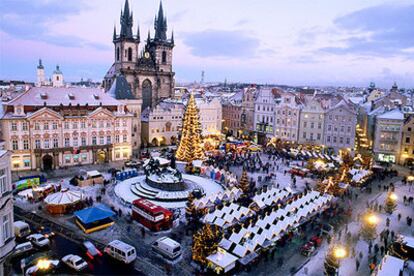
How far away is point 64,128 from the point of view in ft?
144

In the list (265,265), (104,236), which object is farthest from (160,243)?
(265,265)

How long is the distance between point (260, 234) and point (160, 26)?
61089 millimetres

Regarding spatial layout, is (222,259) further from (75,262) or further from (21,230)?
(21,230)

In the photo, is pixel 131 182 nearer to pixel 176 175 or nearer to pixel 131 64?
pixel 176 175

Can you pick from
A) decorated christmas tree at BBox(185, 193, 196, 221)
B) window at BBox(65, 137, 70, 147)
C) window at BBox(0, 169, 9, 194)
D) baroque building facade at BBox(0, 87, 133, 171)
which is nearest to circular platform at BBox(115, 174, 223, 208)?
decorated christmas tree at BBox(185, 193, 196, 221)

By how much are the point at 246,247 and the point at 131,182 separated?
18.7 meters

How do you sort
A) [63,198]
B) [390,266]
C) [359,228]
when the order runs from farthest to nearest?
1. [63,198]
2. [359,228]
3. [390,266]

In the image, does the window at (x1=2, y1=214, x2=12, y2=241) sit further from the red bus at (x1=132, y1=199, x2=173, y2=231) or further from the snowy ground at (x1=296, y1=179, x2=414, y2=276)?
the snowy ground at (x1=296, y1=179, x2=414, y2=276)

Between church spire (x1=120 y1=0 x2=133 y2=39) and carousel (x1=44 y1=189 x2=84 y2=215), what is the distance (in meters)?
45.2

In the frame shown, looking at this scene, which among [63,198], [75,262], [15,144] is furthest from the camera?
[15,144]

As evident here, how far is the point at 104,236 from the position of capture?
25125 mm

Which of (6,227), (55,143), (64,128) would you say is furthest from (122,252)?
(64,128)

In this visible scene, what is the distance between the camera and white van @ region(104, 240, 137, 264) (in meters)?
21.2

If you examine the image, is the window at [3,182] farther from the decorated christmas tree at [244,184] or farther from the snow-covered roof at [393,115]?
the snow-covered roof at [393,115]
